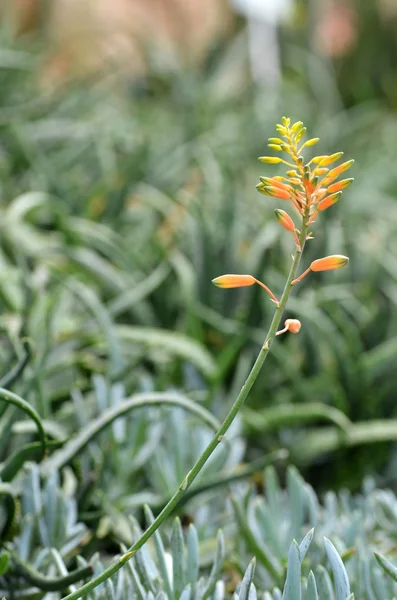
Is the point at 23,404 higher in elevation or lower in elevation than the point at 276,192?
lower

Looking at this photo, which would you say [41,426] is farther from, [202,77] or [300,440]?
[202,77]

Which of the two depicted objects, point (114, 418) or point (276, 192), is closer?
point (276, 192)

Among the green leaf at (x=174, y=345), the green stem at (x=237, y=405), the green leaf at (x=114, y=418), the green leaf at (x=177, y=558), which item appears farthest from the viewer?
the green leaf at (x=174, y=345)

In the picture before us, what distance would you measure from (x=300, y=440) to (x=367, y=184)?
3.04 feet

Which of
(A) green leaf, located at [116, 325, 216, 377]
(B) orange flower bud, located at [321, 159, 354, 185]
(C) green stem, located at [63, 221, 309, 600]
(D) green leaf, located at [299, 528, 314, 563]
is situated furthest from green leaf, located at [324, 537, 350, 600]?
(A) green leaf, located at [116, 325, 216, 377]

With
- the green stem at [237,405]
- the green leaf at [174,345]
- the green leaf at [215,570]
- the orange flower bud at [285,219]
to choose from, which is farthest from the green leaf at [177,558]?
the green leaf at [174,345]

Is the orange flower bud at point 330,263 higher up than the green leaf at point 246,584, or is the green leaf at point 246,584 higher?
the orange flower bud at point 330,263

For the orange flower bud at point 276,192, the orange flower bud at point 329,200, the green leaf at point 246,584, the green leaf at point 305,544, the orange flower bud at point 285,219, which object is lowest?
the green leaf at point 246,584

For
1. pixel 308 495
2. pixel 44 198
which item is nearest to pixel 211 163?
pixel 44 198

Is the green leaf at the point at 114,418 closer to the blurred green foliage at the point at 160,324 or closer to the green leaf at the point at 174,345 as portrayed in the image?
the blurred green foliage at the point at 160,324

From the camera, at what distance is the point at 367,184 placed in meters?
1.75

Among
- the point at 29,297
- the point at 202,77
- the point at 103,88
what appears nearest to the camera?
the point at 29,297

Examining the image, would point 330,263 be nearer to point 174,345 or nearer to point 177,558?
point 177,558

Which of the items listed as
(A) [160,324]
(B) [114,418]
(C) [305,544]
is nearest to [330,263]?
(C) [305,544]
